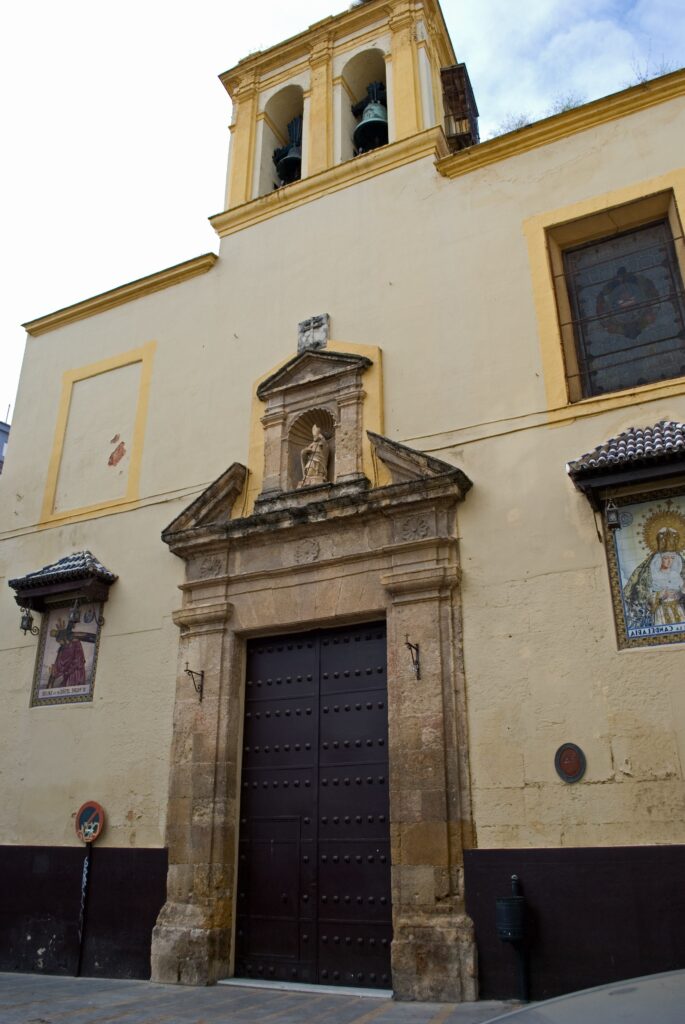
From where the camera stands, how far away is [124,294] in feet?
33.1

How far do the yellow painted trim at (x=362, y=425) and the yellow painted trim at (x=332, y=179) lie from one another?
6.77ft

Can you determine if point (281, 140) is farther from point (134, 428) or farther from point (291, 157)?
point (134, 428)

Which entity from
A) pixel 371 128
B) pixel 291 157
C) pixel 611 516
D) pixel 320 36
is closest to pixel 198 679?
pixel 611 516

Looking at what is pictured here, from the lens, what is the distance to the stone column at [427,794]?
5.64 m

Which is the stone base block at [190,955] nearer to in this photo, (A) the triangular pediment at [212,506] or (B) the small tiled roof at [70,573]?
(B) the small tiled roof at [70,573]

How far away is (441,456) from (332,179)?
12.6ft

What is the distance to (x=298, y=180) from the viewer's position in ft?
31.6

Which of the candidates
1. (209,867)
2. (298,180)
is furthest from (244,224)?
(209,867)

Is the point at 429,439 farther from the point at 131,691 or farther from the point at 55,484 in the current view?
the point at 55,484

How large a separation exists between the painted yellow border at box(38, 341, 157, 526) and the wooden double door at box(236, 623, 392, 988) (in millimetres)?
2742

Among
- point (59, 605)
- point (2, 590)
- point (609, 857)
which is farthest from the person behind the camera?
point (2, 590)

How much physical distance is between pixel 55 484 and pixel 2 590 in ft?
4.29

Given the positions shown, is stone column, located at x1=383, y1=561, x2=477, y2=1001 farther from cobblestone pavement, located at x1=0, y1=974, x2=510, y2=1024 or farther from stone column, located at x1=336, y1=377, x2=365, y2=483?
stone column, located at x1=336, y1=377, x2=365, y2=483

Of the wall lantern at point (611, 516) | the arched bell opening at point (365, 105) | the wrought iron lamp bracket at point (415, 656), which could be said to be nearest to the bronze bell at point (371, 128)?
the arched bell opening at point (365, 105)
